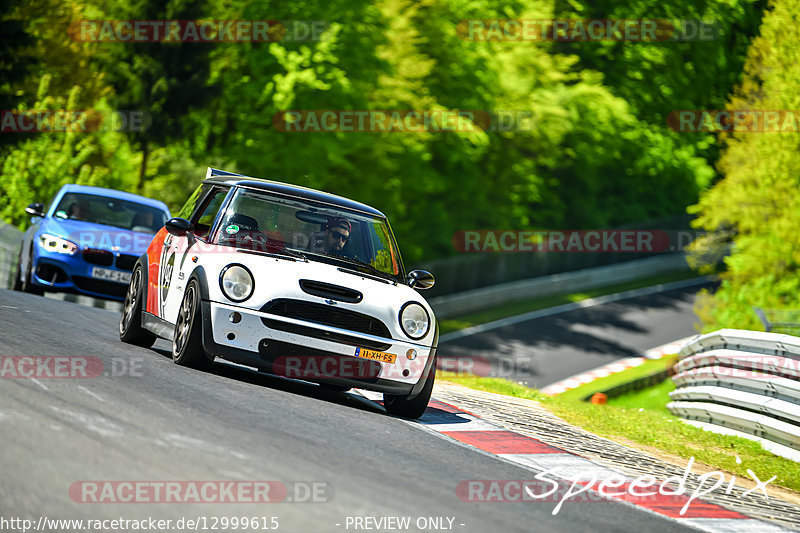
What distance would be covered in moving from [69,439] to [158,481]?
75 cm

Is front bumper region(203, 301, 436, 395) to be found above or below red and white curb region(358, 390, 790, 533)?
above

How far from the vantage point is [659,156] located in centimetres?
4547

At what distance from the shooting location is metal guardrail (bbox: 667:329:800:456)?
1139 cm

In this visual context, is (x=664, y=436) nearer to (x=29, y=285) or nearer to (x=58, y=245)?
(x=58, y=245)

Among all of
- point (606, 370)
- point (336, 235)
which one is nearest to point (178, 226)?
point (336, 235)

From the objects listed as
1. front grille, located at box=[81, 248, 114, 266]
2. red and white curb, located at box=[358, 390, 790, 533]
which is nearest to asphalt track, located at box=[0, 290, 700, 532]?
red and white curb, located at box=[358, 390, 790, 533]

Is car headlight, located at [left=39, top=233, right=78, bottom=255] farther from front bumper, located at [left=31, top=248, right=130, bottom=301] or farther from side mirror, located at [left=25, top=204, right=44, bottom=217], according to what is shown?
side mirror, located at [left=25, top=204, right=44, bottom=217]

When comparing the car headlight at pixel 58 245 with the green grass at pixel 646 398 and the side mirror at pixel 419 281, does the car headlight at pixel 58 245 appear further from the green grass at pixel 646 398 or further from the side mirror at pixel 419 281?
the green grass at pixel 646 398

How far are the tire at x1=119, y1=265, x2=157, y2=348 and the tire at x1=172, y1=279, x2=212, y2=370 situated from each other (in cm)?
131

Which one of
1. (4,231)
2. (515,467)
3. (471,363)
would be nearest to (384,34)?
(471,363)

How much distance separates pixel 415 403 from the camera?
29.3ft

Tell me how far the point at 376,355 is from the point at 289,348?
689 mm

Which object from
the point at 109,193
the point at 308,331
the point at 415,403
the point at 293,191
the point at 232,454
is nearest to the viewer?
the point at 232,454

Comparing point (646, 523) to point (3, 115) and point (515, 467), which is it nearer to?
point (515, 467)
